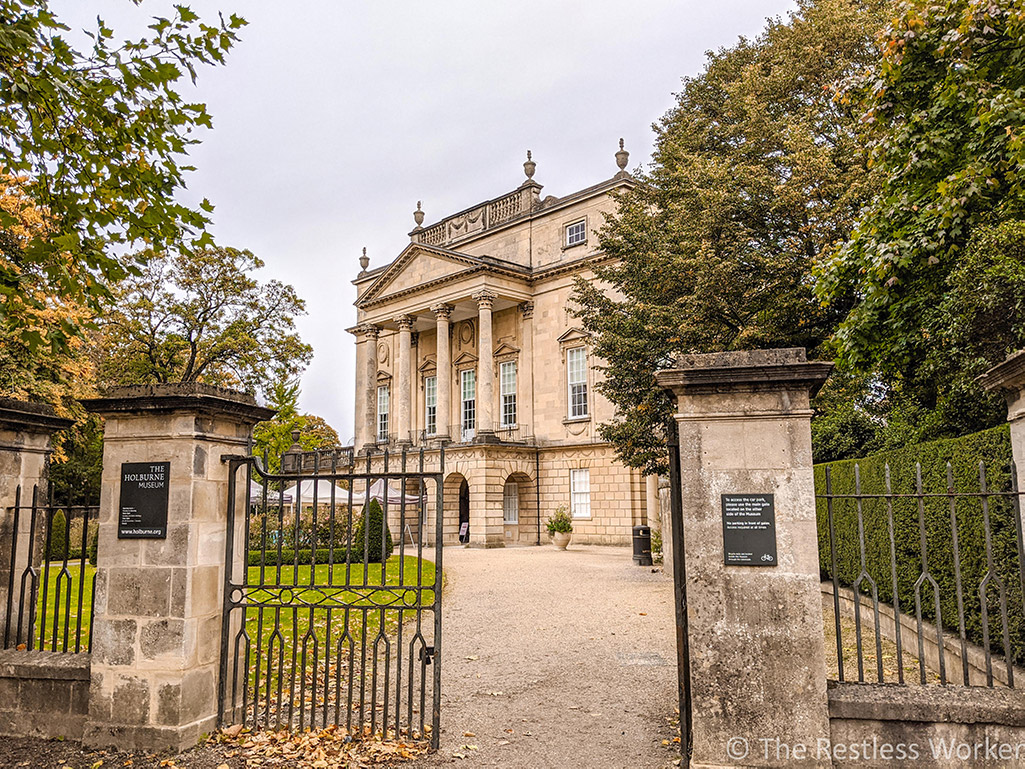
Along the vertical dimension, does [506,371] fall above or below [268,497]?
above

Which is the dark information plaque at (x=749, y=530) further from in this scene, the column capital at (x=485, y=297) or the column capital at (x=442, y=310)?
the column capital at (x=442, y=310)

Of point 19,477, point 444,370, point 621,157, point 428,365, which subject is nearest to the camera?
point 19,477

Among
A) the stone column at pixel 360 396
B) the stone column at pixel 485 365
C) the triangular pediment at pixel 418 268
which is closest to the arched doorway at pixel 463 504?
the stone column at pixel 485 365

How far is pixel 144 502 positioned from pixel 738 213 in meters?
13.4

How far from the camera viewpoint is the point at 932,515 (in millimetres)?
7820

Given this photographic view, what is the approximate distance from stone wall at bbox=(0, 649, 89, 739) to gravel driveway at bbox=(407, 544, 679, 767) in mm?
2774

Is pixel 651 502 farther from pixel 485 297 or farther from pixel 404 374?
pixel 404 374

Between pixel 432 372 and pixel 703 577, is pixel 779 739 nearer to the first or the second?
pixel 703 577

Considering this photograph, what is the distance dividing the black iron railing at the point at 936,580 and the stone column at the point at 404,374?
29.1m

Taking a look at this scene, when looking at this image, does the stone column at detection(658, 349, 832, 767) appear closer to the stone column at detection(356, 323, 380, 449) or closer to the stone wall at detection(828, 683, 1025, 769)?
the stone wall at detection(828, 683, 1025, 769)

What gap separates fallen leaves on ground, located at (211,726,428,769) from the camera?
545cm

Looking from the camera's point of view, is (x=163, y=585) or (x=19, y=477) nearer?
(x=163, y=585)

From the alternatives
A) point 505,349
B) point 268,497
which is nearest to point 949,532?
point 268,497

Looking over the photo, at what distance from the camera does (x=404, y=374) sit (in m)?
39.2
